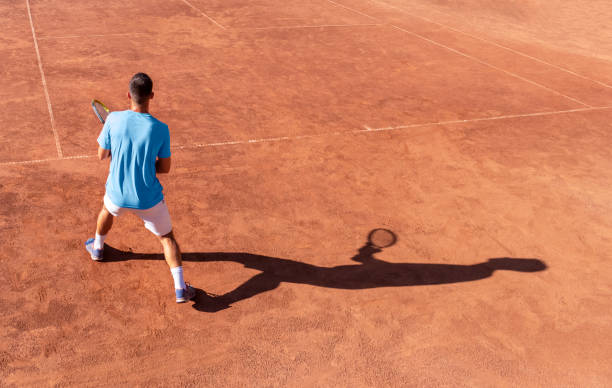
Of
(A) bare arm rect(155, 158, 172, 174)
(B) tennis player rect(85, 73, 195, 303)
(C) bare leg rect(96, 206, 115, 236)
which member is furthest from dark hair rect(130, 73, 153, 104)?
(C) bare leg rect(96, 206, 115, 236)

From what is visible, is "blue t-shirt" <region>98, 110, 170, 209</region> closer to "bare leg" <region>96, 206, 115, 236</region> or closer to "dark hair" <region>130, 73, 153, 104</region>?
"dark hair" <region>130, 73, 153, 104</region>

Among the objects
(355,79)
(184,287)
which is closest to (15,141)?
(184,287)

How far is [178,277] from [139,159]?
3.36 feet

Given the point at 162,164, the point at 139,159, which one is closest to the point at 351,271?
the point at 162,164

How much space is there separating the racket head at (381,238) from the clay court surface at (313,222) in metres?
0.10

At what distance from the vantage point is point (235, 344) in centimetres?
409

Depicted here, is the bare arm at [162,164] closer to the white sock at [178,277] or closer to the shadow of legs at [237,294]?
the white sock at [178,277]

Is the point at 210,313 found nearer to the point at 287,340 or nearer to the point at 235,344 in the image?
the point at 235,344

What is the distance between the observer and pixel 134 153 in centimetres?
395

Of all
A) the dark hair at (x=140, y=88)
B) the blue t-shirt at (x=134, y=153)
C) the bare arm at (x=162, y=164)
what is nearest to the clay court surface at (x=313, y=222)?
the blue t-shirt at (x=134, y=153)

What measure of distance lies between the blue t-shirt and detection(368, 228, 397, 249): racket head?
2352mm

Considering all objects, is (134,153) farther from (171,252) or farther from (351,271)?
(351,271)

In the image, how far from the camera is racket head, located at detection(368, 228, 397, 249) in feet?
17.8

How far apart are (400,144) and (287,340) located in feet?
13.8
